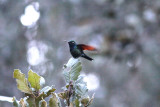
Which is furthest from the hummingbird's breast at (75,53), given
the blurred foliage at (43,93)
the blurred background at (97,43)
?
the blurred background at (97,43)

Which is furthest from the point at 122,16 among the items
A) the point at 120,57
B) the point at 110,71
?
the point at 110,71

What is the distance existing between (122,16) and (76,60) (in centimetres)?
639

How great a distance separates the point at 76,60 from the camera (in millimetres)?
1354

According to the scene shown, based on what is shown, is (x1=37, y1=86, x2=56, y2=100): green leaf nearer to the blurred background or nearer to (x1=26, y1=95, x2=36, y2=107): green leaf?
(x1=26, y1=95, x2=36, y2=107): green leaf

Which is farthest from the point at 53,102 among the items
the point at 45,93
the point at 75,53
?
the point at 75,53

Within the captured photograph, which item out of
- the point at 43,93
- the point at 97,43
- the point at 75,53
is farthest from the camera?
the point at 97,43

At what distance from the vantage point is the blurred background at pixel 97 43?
270 inches

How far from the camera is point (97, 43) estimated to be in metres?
7.49

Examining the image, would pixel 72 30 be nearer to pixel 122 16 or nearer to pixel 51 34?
pixel 51 34

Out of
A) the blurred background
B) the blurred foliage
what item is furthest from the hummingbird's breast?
the blurred background

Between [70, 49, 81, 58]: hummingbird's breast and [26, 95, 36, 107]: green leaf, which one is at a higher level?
[70, 49, 81, 58]: hummingbird's breast

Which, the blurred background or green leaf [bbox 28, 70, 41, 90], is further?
the blurred background

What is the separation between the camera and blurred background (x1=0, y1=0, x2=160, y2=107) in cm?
686

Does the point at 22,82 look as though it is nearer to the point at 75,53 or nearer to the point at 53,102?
the point at 53,102
